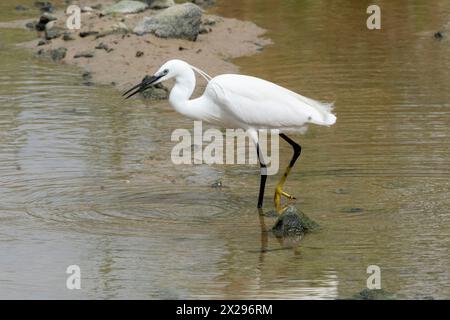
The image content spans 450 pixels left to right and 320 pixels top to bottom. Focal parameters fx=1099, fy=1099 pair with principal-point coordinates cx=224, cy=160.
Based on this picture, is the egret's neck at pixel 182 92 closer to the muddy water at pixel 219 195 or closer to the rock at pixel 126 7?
the muddy water at pixel 219 195

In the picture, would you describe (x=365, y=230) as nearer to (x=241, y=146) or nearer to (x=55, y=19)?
(x=241, y=146)

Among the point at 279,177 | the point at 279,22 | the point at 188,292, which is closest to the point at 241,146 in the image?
the point at 279,177

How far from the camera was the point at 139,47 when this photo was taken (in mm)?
16719

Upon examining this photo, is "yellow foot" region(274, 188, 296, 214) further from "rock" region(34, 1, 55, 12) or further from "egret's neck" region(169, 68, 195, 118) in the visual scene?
"rock" region(34, 1, 55, 12)

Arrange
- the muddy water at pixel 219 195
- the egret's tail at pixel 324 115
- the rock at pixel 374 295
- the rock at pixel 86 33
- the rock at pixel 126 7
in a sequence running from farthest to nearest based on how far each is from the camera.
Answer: the rock at pixel 126 7 < the rock at pixel 86 33 < the egret's tail at pixel 324 115 < the muddy water at pixel 219 195 < the rock at pixel 374 295

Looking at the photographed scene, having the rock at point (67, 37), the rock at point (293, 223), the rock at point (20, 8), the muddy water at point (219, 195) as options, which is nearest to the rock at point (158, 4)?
the rock at point (67, 37)

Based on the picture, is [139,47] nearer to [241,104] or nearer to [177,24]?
[177,24]

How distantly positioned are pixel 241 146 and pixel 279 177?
1.18 m

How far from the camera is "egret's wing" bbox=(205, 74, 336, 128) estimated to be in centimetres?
976

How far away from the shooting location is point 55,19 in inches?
766

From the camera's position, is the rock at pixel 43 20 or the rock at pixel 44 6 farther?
the rock at pixel 44 6

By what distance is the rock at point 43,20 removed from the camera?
63.9 feet

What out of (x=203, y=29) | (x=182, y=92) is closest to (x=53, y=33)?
(x=203, y=29)

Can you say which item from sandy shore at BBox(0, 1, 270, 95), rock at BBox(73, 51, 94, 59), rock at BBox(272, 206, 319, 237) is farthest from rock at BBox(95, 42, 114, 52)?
rock at BBox(272, 206, 319, 237)
